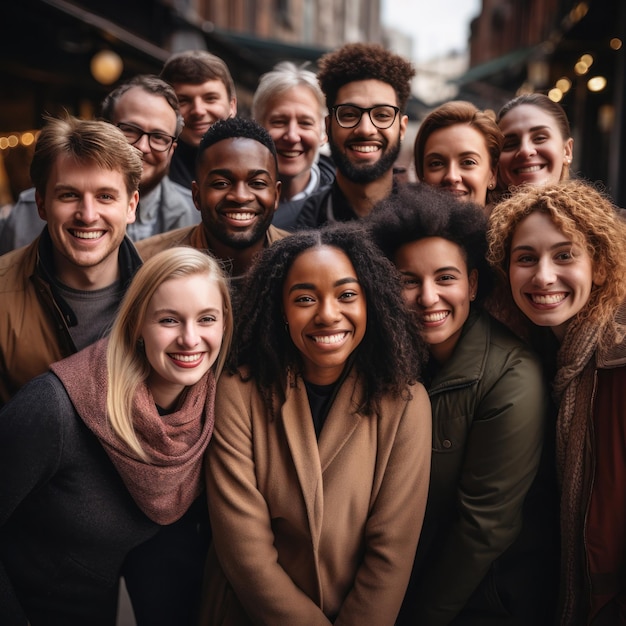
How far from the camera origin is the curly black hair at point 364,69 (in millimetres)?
4211

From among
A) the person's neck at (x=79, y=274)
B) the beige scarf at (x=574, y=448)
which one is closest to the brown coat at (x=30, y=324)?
the person's neck at (x=79, y=274)

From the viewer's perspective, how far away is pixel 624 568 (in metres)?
2.74

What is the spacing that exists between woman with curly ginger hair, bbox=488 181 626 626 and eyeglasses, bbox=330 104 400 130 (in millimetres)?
1461

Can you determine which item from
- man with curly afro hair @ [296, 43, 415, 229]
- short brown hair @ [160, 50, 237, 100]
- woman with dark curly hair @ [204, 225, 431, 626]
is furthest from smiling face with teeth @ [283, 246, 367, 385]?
short brown hair @ [160, 50, 237, 100]

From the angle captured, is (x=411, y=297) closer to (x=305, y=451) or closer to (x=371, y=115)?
(x=305, y=451)

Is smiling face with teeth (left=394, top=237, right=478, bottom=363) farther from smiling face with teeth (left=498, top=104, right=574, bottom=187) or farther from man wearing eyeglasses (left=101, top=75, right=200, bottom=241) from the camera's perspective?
man wearing eyeglasses (left=101, top=75, right=200, bottom=241)

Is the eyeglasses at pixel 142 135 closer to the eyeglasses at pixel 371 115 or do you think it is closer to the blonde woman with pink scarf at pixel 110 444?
the eyeglasses at pixel 371 115

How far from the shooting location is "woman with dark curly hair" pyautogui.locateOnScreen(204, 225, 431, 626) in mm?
2682

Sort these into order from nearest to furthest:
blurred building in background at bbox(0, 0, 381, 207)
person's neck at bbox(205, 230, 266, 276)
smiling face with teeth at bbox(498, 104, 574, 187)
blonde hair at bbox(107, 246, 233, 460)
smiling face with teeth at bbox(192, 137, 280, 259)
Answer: blonde hair at bbox(107, 246, 233, 460)
smiling face with teeth at bbox(192, 137, 280, 259)
person's neck at bbox(205, 230, 266, 276)
smiling face with teeth at bbox(498, 104, 574, 187)
blurred building in background at bbox(0, 0, 381, 207)

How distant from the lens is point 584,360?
2.83 metres

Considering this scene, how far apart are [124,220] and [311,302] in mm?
1137

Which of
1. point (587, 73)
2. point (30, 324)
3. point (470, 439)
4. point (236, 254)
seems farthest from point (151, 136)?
point (587, 73)

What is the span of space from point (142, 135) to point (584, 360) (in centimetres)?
303

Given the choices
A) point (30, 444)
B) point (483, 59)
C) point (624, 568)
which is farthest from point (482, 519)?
point (483, 59)
